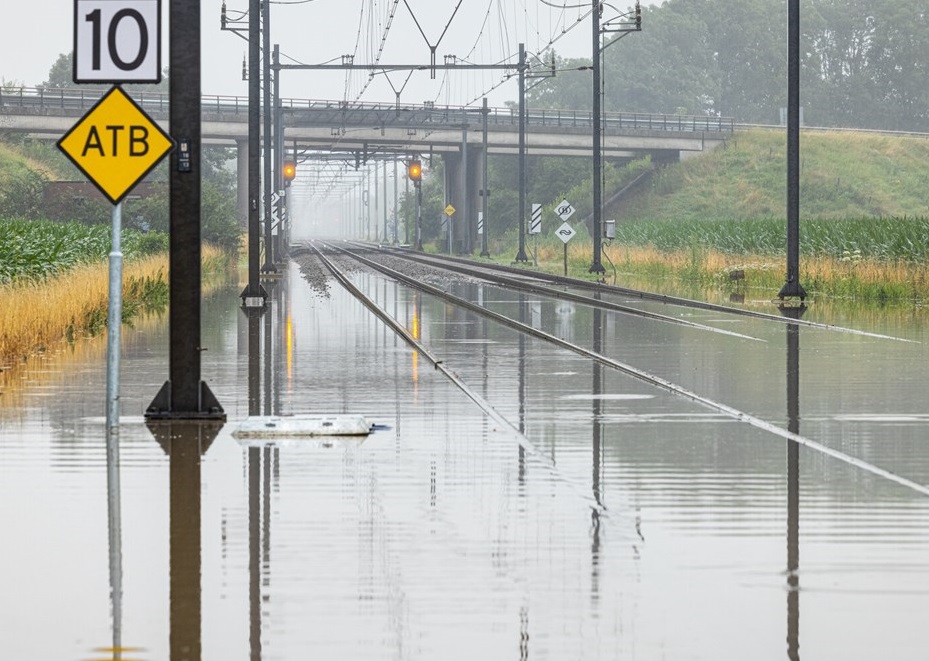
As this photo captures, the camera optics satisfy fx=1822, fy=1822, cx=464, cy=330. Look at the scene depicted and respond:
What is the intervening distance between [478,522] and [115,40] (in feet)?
21.0

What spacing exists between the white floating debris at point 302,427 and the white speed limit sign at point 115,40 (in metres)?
3.09

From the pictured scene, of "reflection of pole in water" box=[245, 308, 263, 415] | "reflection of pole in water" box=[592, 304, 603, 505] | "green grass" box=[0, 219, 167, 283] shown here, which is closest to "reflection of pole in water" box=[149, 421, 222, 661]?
"reflection of pole in water" box=[245, 308, 263, 415]

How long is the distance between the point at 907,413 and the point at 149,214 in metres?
61.6

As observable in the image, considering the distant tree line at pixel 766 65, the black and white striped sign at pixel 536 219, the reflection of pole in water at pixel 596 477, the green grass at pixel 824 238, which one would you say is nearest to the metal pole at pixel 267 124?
the black and white striped sign at pixel 536 219

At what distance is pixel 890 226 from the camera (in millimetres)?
49500

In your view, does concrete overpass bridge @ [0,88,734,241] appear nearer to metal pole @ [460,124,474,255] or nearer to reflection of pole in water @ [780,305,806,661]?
metal pole @ [460,124,474,255]

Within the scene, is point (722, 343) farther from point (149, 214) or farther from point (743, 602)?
point (149, 214)

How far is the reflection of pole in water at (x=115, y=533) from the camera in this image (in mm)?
8188

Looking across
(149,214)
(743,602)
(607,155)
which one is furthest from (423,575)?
(607,155)

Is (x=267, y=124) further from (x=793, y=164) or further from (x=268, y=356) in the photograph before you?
(x=268, y=356)

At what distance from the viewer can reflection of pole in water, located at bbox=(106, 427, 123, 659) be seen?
8.19 metres

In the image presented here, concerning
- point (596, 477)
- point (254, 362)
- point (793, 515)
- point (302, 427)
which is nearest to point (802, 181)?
point (254, 362)

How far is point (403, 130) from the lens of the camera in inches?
4449

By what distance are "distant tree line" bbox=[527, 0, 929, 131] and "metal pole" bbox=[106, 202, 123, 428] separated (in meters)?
156
